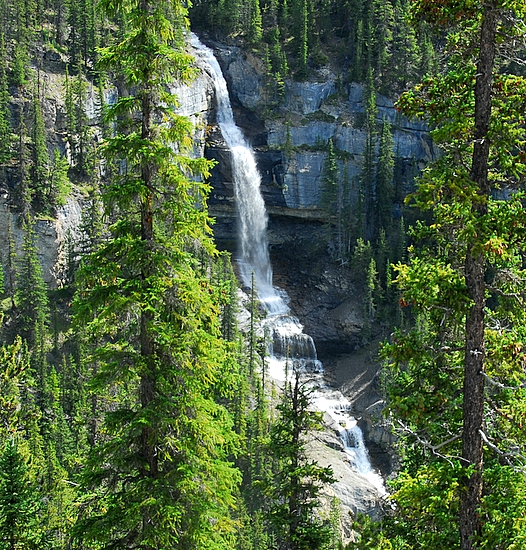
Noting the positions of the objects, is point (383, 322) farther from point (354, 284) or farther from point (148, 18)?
point (148, 18)

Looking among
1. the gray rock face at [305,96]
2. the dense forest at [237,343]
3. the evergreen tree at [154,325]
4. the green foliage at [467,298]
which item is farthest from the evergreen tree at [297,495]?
the gray rock face at [305,96]

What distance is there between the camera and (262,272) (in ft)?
241

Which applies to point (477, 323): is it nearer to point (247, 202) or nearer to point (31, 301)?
point (31, 301)

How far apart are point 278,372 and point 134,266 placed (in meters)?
52.7

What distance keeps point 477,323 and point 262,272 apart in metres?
65.0

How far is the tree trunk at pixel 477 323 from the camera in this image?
27.0ft

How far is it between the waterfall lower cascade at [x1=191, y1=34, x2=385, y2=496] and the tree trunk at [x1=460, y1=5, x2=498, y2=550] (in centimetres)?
4889

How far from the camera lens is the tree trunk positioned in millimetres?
8219

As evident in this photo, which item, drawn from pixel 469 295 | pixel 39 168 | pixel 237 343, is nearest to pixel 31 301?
pixel 39 168

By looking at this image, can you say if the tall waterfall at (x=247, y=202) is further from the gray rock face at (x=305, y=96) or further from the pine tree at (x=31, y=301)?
the pine tree at (x=31, y=301)

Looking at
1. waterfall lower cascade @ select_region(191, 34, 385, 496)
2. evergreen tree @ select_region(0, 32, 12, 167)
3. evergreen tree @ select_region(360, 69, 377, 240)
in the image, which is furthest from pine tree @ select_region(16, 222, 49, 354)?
evergreen tree @ select_region(360, 69, 377, 240)

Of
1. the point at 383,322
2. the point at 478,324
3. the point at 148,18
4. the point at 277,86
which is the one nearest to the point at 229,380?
the point at 478,324

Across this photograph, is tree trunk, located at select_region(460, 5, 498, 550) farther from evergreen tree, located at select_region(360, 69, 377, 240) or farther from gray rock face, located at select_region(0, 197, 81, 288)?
evergreen tree, located at select_region(360, 69, 377, 240)

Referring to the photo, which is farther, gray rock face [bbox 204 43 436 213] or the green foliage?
gray rock face [bbox 204 43 436 213]
